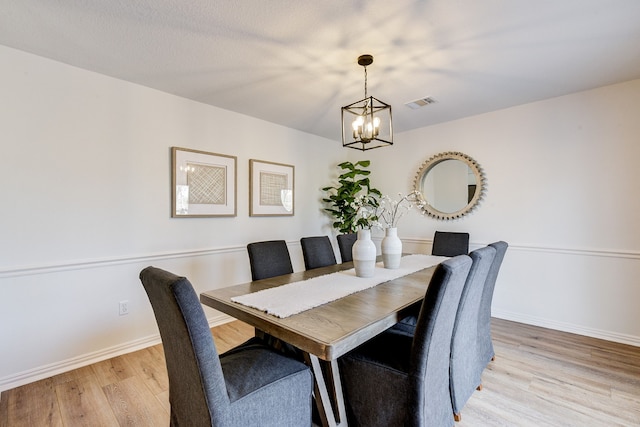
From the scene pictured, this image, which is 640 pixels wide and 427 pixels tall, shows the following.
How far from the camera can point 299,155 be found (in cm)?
411

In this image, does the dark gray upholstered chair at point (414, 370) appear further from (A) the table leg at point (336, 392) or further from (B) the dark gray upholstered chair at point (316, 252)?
(B) the dark gray upholstered chair at point (316, 252)

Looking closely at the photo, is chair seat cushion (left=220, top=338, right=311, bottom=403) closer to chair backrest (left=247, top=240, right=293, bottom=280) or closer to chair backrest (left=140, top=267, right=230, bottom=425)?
chair backrest (left=140, top=267, right=230, bottom=425)

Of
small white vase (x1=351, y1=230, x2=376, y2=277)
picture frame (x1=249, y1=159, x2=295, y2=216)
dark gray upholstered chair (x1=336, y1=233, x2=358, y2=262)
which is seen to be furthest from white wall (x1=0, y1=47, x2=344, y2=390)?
small white vase (x1=351, y1=230, x2=376, y2=277)

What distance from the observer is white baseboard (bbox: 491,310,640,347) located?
2.71 m

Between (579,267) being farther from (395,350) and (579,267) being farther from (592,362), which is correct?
(395,350)

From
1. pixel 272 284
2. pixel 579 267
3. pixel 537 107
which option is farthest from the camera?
pixel 537 107

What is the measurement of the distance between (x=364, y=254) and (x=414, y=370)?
90cm

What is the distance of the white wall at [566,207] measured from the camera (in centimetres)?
272

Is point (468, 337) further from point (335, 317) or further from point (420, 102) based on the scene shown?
point (420, 102)

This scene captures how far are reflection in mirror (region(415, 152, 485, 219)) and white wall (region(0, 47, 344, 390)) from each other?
2.69 m

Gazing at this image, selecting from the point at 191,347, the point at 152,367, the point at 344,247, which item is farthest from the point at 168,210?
the point at 191,347

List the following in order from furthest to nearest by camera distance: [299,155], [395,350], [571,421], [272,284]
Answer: [299,155] → [272,284] → [571,421] → [395,350]

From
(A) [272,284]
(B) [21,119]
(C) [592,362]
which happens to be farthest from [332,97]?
(C) [592,362]

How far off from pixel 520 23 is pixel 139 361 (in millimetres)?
3712
